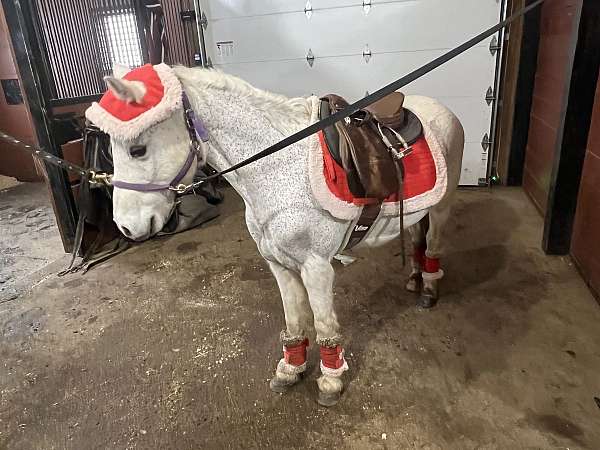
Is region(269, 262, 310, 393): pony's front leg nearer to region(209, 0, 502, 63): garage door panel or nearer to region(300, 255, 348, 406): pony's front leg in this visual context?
region(300, 255, 348, 406): pony's front leg

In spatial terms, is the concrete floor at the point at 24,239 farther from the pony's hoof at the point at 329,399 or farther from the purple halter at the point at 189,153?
the pony's hoof at the point at 329,399

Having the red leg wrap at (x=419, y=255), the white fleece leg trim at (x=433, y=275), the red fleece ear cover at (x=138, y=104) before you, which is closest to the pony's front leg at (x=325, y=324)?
the red fleece ear cover at (x=138, y=104)

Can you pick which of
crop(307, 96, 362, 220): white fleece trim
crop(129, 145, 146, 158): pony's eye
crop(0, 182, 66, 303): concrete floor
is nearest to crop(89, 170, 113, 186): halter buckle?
crop(129, 145, 146, 158): pony's eye

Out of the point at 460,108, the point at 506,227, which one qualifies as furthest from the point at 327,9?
the point at 506,227

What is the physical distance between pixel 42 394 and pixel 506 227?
Answer: 338 centimetres

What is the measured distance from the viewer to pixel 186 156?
54.2 inches

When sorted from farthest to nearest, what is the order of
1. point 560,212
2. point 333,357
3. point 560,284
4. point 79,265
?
point 79,265, point 560,212, point 560,284, point 333,357

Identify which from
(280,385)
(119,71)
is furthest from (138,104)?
(280,385)

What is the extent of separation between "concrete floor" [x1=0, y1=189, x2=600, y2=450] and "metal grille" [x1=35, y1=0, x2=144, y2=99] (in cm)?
167

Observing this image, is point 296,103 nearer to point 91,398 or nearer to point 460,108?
point 91,398

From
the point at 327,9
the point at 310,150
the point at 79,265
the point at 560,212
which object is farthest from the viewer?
the point at 327,9

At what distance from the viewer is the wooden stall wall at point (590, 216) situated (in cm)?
257

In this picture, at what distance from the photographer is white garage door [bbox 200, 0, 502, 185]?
4.16 metres

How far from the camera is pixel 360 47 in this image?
443 cm
